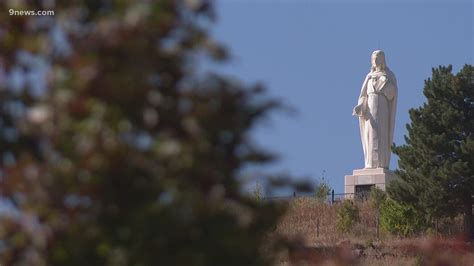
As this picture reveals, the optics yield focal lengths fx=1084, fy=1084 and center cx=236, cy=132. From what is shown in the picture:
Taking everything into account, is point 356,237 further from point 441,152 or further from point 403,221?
point 441,152

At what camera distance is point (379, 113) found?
28500mm

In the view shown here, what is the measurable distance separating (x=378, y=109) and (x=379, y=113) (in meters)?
0.11

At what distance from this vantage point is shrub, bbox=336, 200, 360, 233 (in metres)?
24.5

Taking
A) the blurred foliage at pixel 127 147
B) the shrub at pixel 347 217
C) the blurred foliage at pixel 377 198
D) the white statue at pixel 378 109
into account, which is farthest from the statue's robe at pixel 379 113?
the blurred foliage at pixel 127 147

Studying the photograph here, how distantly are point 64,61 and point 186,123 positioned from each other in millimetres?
381

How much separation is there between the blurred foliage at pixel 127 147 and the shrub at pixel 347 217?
71.3 ft

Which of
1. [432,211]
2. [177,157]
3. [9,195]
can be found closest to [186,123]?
[177,157]

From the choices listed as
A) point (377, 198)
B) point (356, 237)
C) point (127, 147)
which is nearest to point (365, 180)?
point (377, 198)

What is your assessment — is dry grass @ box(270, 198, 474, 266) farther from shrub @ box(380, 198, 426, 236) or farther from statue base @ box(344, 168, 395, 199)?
statue base @ box(344, 168, 395, 199)

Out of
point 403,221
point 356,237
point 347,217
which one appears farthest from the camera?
point 347,217

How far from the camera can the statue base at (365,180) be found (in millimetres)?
28172

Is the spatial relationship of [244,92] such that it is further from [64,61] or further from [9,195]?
[9,195]

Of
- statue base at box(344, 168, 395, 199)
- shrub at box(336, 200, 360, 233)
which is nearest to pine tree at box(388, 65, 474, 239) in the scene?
shrub at box(336, 200, 360, 233)

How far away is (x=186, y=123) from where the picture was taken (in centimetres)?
269
